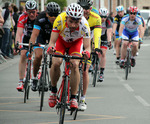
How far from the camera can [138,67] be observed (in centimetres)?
2009

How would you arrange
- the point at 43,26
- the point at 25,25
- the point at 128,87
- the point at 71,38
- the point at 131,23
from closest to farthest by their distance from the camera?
the point at 71,38
the point at 43,26
the point at 25,25
the point at 128,87
the point at 131,23

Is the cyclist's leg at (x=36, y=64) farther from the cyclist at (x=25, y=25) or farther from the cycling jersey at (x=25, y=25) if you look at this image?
the cycling jersey at (x=25, y=25)

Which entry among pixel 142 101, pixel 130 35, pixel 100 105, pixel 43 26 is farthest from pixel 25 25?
pixel 130 35

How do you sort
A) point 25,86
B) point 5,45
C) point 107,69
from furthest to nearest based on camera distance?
point 5,45, point 107,69, point 25,86

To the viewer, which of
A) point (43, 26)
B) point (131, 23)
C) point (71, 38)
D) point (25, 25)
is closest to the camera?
point (71, 38)

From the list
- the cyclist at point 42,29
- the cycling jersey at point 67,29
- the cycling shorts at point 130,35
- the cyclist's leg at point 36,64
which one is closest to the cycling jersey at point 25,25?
the cyclist at point 42,29

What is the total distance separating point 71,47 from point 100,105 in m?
2.06

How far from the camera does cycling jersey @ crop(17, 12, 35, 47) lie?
1136cm

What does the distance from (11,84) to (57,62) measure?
20.0 feet

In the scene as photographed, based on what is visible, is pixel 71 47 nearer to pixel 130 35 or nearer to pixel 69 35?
pixel 69 35

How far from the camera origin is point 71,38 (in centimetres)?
848

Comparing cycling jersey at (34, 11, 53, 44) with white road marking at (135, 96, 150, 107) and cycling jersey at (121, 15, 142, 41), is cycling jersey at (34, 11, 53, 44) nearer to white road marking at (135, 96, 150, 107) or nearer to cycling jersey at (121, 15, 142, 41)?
white road marking at (135, 96, 150, 107)

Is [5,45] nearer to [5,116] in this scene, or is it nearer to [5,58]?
[5,58]

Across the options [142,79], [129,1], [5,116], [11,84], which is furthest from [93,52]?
[129,1]
